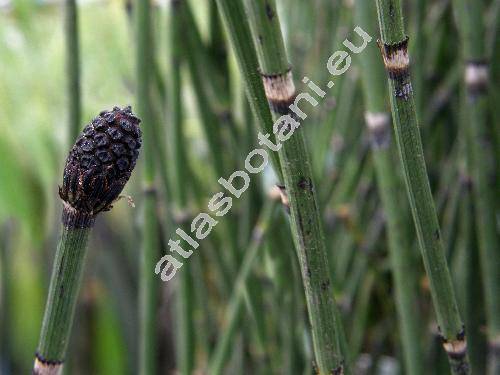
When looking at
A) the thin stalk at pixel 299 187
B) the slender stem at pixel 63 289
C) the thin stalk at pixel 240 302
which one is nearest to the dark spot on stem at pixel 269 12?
the thin stalk at pixel 299 187

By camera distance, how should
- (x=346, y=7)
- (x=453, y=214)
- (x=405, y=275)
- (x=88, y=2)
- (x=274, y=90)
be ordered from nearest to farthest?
(x=274, y=90) < (x=405, y=275) < (x=453, y=214) < (x=346, y=7) < (x=88, y=2)

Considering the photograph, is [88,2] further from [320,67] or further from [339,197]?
[339,197]

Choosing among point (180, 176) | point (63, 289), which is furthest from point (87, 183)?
point (180, 176)

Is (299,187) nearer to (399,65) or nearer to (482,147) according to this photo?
(399,65)

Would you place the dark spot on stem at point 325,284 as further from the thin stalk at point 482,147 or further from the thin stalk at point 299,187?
the thin stalk at point 482,147

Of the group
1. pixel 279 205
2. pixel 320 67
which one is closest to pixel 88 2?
pixel 320 67

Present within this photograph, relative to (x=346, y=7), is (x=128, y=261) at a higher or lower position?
lower

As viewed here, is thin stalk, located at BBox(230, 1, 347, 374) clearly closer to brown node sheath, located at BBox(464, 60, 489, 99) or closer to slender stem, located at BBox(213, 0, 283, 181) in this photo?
slender stem, located at BBox(213, 0, 283, 181)
